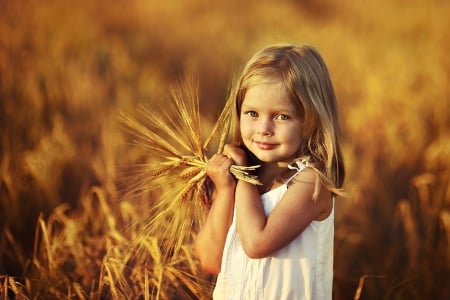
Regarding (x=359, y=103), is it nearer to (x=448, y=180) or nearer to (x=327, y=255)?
(x=448, y=180)

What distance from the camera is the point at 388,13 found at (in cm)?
371

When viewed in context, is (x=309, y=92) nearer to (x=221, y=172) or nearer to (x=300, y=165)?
(x=300, y=165)

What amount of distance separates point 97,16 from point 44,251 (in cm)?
134

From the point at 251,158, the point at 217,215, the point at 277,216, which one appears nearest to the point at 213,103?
the point at 251,158

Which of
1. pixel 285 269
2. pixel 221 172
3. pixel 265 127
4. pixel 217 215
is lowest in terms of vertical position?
pixel 285 269

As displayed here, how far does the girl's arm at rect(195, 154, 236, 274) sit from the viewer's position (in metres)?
2.00

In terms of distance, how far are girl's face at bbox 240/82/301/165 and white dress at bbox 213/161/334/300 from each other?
7 cm

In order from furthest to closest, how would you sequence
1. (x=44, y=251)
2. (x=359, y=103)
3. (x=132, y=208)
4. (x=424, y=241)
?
(x=359, y=103), (x=424, y=241), (x=132, y=208), (x=44, y=251)

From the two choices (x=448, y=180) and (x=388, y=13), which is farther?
(x=388, y=13)

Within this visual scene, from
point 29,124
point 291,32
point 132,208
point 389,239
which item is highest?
point 291,32

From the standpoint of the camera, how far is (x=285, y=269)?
1.97m

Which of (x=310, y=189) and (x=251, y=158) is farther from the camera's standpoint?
(x=251, y=158)

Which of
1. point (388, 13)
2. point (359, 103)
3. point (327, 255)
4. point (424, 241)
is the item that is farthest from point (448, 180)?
point (327, 255)

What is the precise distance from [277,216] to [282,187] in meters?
0.09
